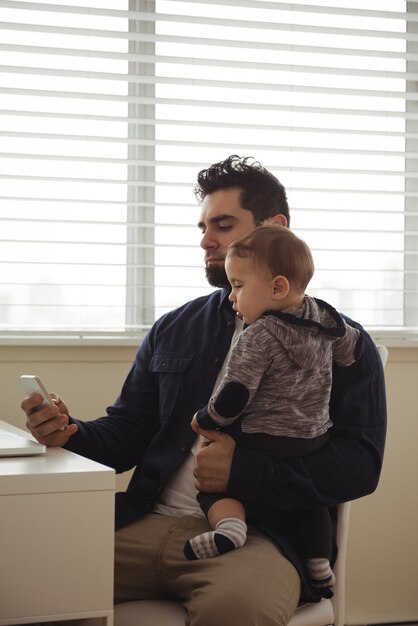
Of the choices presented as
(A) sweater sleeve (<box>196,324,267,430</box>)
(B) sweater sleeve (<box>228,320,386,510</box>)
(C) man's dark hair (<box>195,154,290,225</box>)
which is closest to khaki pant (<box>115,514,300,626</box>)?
(B) sweater sleeve (<box>228,320,386,510</box>)

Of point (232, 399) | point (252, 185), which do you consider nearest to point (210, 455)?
point (232, 399)

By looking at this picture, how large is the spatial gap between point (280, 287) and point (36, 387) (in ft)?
1.78

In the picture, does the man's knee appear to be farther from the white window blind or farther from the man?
the white window blind

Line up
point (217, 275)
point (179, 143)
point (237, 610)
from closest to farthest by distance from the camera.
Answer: point (237, 610)
point (217, 275)
point (179, 143)

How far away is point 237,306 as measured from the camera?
5.62ft

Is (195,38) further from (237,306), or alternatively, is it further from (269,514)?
(269,514)

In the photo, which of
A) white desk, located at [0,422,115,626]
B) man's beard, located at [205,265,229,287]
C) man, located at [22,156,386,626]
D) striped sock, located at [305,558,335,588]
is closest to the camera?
white desk, located at [0,422,115,626]

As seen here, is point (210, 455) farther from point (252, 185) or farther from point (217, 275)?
point (252, 185)

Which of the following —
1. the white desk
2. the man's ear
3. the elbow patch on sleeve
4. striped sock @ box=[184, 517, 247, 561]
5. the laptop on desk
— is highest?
the man's ear

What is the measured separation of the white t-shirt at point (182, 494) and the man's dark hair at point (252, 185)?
0.63 meters

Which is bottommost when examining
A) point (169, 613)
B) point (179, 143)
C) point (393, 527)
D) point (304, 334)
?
point (393, 527)

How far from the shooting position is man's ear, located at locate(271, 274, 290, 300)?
1.65 m

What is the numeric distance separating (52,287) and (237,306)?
39.9 inches

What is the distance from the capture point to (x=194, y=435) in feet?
6.08
